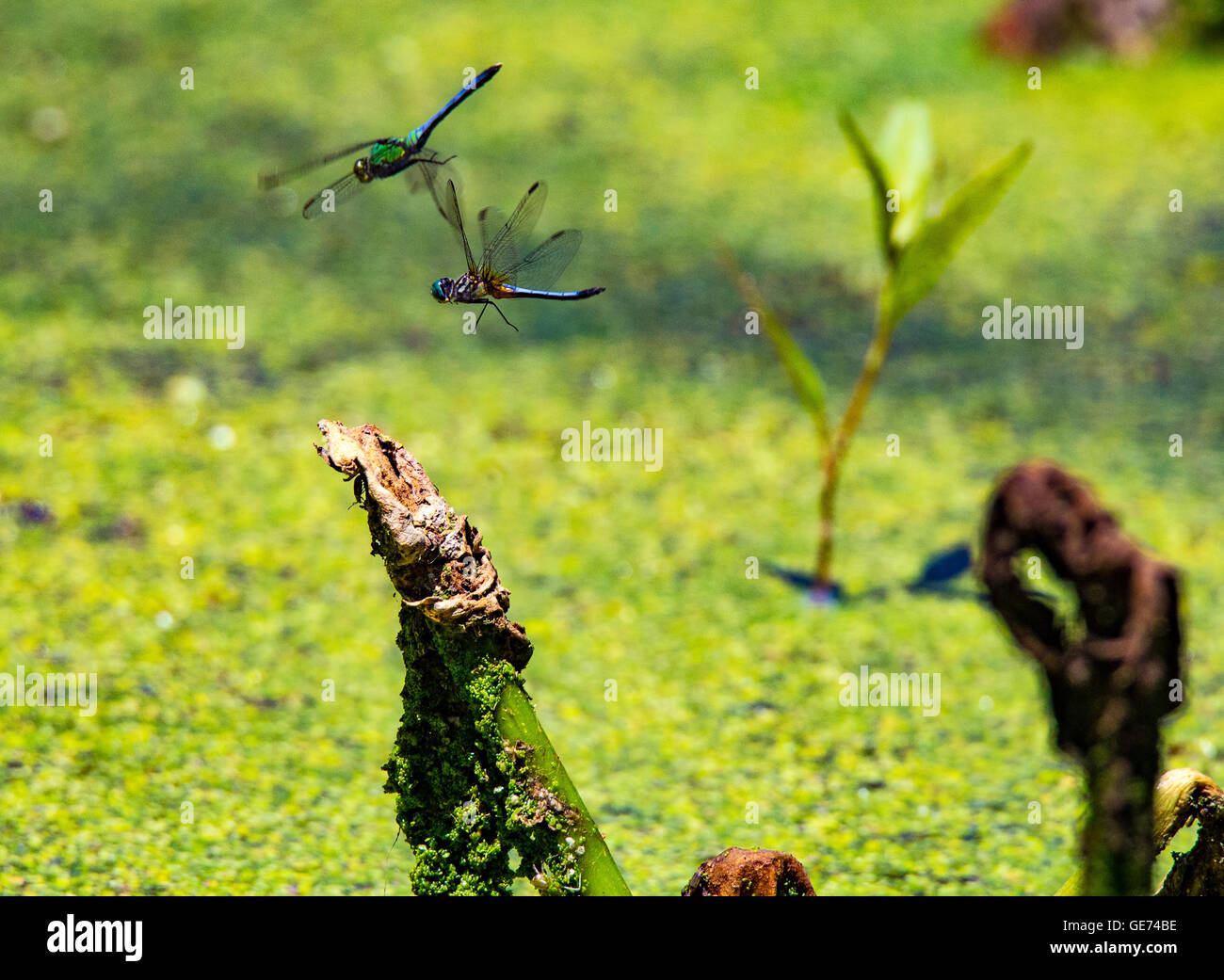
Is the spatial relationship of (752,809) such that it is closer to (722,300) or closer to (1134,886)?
(1134,886)

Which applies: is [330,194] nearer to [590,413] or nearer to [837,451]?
[837,451]

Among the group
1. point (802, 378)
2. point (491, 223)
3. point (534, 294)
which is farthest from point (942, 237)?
point (534, 294)

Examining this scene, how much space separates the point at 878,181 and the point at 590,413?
1281mm

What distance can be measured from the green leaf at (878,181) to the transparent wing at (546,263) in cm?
118

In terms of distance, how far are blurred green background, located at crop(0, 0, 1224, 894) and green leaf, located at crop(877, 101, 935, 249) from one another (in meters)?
0.16

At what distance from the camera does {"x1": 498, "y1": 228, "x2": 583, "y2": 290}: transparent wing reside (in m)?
1.80

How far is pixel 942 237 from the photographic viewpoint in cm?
282

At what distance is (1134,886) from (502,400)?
2814mm

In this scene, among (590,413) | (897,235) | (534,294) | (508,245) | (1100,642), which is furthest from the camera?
(590,413)

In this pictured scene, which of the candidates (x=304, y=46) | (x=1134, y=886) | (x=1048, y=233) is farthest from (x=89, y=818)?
(x=304, y=46)

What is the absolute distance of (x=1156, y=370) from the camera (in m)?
4.25

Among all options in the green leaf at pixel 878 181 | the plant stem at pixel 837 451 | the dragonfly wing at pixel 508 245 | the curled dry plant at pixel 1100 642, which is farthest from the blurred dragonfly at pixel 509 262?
the plant stem at pixel 837 451

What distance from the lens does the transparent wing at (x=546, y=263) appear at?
180 centimetres

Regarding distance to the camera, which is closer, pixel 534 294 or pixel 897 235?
pixel 534 294
